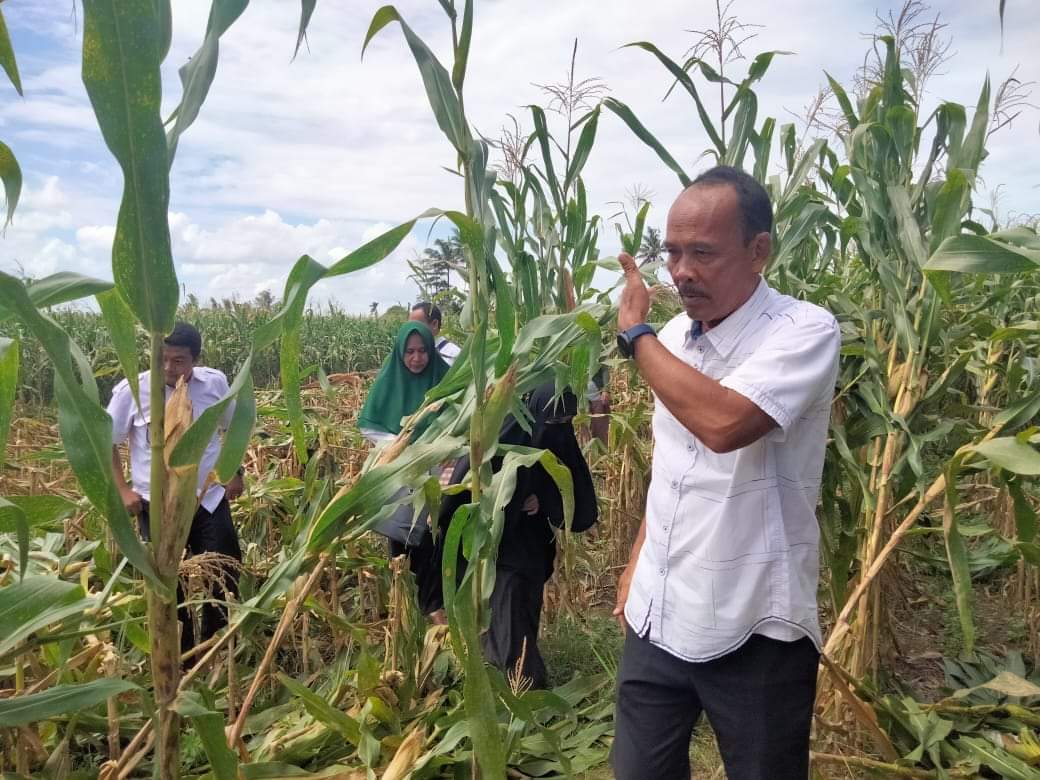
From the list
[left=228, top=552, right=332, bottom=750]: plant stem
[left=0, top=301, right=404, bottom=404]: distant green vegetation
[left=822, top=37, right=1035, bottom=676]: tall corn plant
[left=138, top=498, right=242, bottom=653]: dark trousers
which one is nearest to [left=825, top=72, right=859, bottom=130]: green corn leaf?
[left=822, top=37, right=1035, bottom=676]: tall corn plant

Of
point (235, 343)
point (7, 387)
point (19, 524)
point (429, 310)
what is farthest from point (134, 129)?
point (235, 343)

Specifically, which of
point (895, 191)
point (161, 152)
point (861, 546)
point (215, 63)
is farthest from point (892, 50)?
point (161, 152)

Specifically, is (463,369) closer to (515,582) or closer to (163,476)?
(163,476)

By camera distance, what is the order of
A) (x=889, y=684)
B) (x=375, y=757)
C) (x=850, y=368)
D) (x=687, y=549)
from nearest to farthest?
(x=687, y=549) < (x=375, y=757) < (x=850, y=368) < (x=889, y=684)

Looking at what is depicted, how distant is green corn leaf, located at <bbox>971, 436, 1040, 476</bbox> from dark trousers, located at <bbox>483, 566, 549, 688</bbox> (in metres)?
1.77

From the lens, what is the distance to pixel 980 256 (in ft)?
4.97

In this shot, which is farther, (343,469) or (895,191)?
(343,469)

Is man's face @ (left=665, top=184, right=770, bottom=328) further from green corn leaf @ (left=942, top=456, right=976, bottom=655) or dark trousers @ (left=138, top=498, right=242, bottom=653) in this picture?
dark trousers @ (left=138, top=498, right=242, bottom=653)

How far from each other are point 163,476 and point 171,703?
14.3 inches

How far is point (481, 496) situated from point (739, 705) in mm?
675

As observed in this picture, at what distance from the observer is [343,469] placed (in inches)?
168

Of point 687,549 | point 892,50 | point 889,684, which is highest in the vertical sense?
point 892,50

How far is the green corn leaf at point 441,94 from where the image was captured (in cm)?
143

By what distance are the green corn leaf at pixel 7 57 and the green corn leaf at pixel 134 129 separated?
0.97ft
